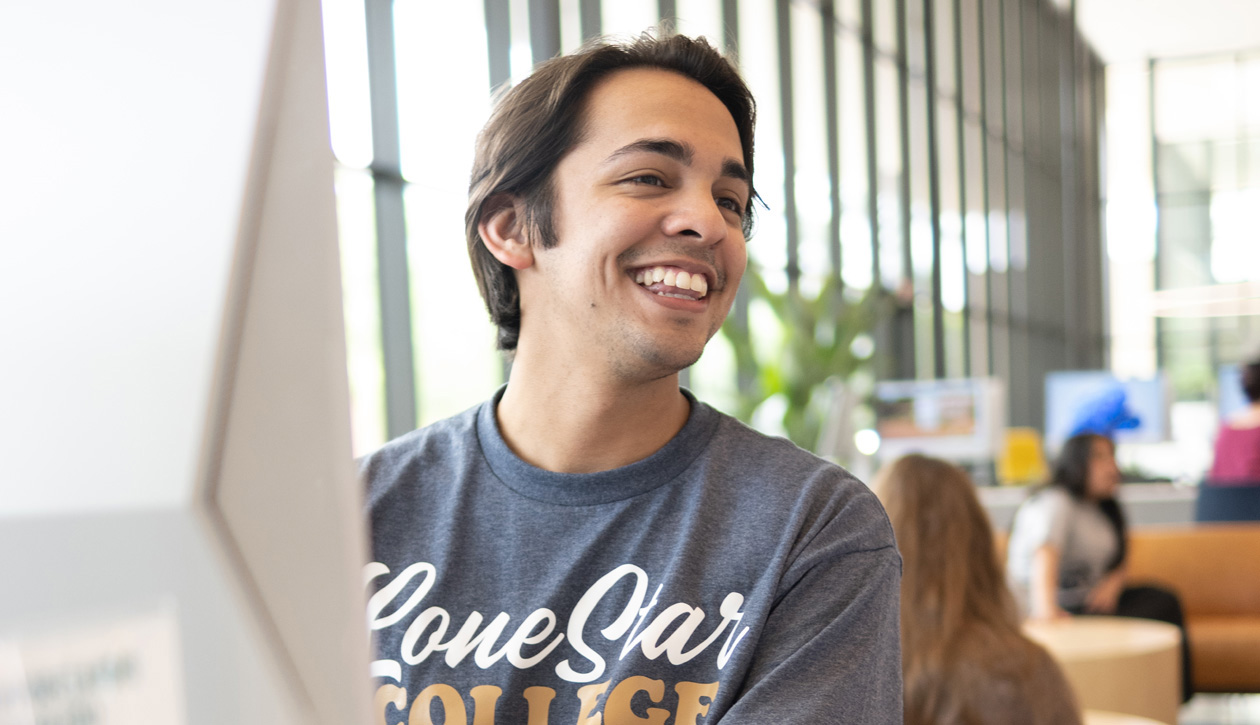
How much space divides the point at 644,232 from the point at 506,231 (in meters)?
0.21

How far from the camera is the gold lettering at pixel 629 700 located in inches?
36.3

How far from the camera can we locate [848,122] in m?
8.19

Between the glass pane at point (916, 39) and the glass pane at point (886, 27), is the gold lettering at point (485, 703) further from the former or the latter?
the glass pane at point (916, 39)

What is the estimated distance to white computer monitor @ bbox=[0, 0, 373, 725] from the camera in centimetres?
26

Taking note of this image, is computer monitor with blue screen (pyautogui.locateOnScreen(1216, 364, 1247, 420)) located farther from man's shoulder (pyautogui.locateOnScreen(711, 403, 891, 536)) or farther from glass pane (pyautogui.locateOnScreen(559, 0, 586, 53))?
man's shoulder (pyautogui.locateOnScreen(711, 403, 891, 536))

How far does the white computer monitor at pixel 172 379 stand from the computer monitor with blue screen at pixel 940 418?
635cm

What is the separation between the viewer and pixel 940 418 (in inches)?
256

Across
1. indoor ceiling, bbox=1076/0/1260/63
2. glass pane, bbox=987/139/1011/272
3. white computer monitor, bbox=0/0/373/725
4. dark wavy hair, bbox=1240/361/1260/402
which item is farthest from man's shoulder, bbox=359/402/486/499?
indoor ceiling, bbox=1076/0/1260/63

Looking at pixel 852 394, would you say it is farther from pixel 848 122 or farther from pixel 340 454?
pixel 340 454

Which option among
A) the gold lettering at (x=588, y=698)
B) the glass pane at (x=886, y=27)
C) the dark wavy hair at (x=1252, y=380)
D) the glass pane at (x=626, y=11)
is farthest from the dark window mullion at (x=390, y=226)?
the glass pane at (x=886, y=27)

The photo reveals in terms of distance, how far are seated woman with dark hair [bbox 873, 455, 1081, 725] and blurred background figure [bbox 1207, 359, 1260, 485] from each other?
397 centimetres

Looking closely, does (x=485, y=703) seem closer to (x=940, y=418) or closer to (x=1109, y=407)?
(x=940, y=418)

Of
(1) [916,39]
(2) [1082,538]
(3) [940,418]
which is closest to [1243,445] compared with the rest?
(3) [940,418]

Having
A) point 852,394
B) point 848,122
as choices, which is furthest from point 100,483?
point 848,122
